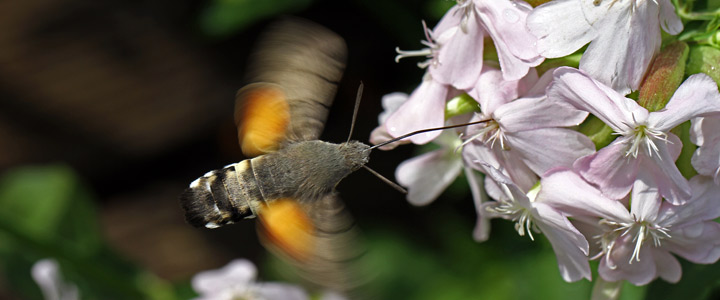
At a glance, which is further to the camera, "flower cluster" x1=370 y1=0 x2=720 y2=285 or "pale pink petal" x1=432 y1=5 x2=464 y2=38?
"pale pink petal" x1=432 y1=5 x2=464 y2=38

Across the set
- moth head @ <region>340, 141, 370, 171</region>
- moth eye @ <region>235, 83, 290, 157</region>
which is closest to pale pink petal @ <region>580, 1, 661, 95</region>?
moth head @ <region>340, 141, 370, 171</region>

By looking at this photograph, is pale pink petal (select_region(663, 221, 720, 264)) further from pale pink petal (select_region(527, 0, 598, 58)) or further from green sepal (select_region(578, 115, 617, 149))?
pale pink petal (select_region(527, 0, 598, 58))

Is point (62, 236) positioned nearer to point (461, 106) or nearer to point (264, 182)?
point (264, 182)

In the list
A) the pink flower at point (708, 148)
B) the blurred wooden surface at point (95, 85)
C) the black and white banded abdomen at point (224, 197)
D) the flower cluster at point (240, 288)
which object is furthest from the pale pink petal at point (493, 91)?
the blurred wooden surface at point (95, 85)

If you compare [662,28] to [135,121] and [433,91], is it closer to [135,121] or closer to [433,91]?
[433,91]

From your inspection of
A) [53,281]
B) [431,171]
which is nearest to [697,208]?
[431,171]

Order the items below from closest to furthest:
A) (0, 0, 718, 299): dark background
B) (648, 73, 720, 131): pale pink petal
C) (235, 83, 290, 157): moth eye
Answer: (648, 73, 720, 131): pale pink petal → (235, 83, 290, 157): moth eye → (0, 0, 718, 299): dark background
